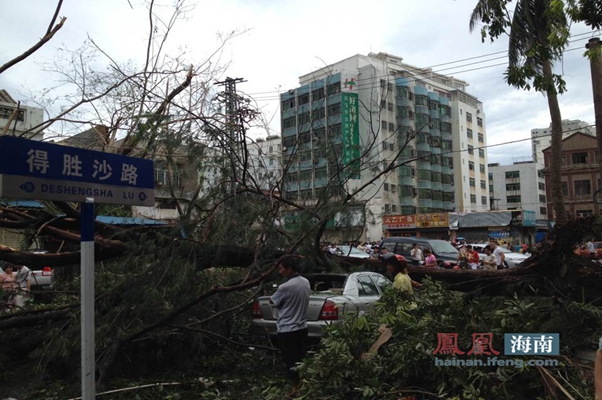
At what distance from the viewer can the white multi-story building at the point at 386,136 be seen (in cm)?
758

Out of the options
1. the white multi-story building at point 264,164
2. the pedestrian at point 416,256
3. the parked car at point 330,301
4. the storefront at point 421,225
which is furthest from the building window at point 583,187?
the white multi-story building at point 264,164

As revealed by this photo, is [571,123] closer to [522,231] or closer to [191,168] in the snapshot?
[522,231]

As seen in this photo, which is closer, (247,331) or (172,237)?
(172,237)

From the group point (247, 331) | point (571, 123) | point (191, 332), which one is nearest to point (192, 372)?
point (191, 332)

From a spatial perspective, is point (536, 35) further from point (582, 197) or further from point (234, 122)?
point (582, 197)

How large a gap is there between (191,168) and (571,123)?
77.3m

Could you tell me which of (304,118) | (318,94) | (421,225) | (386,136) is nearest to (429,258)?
(386,136)

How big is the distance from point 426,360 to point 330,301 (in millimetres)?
2691

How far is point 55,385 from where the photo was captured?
5.78 m

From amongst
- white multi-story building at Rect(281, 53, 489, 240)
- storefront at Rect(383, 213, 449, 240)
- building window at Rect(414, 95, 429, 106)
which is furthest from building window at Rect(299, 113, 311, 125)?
building window at Rect(414, 95, 429, 106)

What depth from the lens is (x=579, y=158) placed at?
2088 inches

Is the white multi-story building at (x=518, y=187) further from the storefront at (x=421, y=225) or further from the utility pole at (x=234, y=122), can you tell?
the utility pole at (x=234, y=122)

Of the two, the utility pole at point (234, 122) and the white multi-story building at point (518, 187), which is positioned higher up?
the white multi-story building at point (518, 187)

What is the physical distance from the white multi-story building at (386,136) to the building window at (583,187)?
13.8 metres
